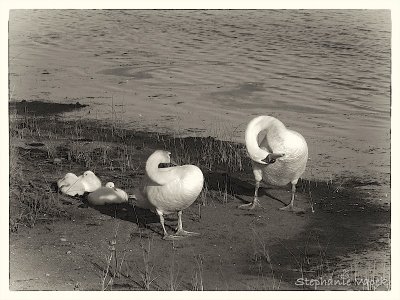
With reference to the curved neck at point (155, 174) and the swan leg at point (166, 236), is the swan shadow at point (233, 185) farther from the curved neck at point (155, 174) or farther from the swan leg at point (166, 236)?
the curved neck at point (155, 174)

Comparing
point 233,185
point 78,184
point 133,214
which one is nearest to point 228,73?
point 233,185

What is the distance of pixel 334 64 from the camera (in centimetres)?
1739

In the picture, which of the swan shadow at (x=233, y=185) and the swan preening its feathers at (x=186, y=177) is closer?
the swan preening its feathers at (x=186, y=177)

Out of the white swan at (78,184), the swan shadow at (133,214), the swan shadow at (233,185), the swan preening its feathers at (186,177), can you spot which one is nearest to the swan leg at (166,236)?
the swan preening its feathers at (186,177)

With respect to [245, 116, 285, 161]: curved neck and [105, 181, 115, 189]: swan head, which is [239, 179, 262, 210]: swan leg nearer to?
[245, 116, 285, 161]: curved neck

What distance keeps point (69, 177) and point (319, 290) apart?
420 cm

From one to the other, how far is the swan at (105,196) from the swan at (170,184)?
1268 millimetres

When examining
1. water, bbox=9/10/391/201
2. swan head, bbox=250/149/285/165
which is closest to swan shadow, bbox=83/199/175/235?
swan head, bbox=250/149/285/165

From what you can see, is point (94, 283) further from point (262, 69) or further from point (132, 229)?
point (262, 69)

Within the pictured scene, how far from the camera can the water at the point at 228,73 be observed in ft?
45.4

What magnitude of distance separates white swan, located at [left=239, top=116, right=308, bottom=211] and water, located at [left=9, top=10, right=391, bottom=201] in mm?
1861

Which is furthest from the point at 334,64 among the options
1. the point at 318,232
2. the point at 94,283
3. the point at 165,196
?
the point at 94,283

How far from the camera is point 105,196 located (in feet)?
32.1

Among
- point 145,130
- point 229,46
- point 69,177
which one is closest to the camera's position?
point 69,177
